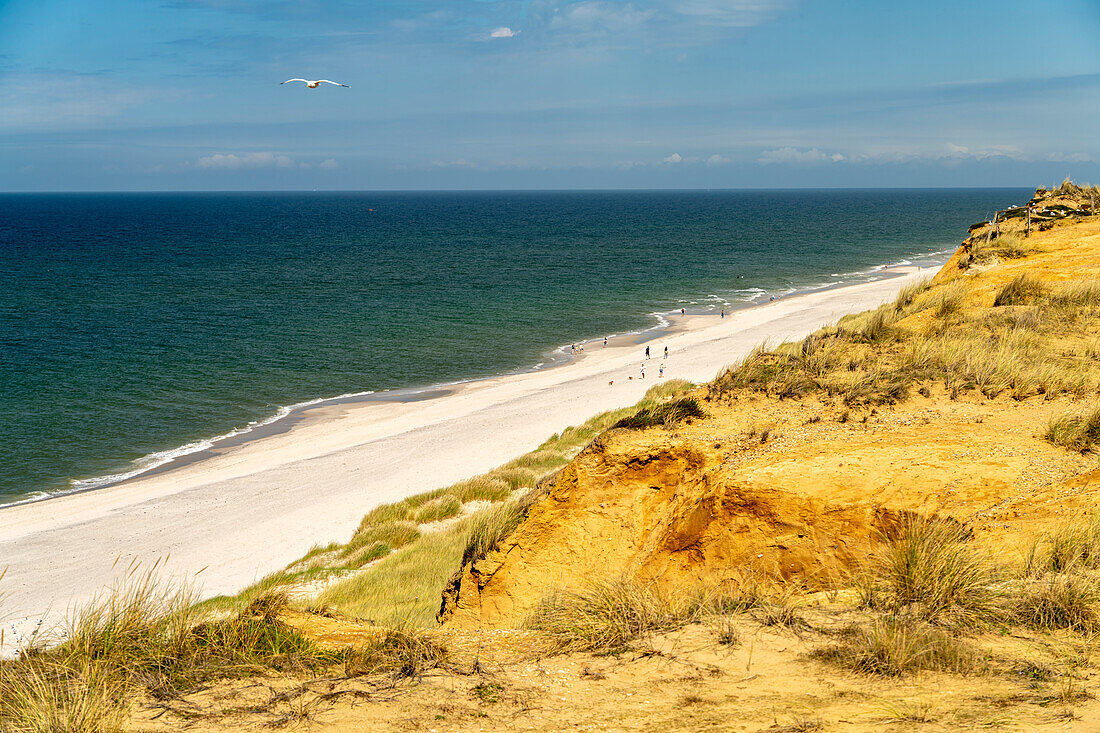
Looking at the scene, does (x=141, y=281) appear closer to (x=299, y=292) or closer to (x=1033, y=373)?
(x=299, y=292)

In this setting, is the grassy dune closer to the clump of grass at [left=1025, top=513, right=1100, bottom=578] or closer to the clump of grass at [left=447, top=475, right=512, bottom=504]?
the clump of grass at [left=1025, top=513, right=1100, bottom=578]

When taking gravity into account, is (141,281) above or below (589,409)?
above

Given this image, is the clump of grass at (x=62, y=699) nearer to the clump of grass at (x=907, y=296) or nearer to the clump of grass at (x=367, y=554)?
the clump of grass at (x=367, y=554)

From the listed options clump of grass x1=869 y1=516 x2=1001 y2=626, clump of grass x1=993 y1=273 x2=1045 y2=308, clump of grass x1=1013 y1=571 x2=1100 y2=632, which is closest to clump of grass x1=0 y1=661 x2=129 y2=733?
clump of grass x1=869 y1=516 x2=1001 y2=626

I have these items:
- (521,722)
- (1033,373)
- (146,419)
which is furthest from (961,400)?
(146,419)

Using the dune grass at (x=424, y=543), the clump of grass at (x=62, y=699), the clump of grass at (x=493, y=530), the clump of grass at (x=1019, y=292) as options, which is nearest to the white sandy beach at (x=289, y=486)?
the dune grass at (x=424, y=543)

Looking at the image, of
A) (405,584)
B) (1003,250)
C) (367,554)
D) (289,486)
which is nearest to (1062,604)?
(405,584)

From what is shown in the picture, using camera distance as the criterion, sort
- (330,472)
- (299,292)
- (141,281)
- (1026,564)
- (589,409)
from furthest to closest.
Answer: (141,281) < (299,292) < (589,409) < (330,472) < (1026,564)

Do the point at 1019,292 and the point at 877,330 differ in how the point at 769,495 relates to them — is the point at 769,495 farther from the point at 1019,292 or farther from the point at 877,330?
the point at 1019,292
